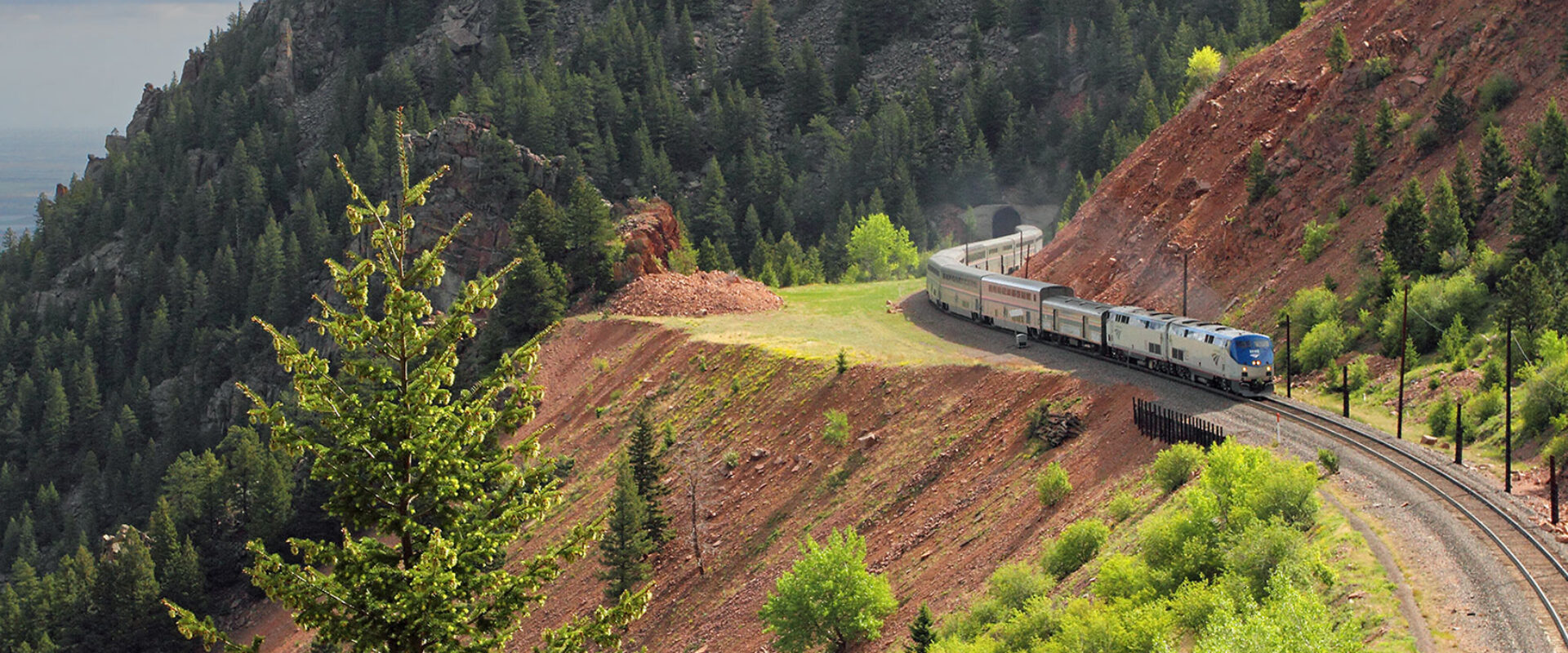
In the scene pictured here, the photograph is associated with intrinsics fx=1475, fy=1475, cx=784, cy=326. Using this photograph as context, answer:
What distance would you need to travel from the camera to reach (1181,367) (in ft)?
185

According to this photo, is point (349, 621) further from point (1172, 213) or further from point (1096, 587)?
point (1172, 213)

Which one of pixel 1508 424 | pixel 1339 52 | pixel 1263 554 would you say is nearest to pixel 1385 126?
pixel 1339 52

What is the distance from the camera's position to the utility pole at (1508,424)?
3994 cm

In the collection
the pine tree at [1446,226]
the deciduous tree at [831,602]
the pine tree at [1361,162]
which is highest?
the pine tree at [1361,162]

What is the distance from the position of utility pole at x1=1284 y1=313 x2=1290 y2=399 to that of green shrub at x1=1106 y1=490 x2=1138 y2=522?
11336 millimetres

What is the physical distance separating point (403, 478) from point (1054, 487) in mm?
32873

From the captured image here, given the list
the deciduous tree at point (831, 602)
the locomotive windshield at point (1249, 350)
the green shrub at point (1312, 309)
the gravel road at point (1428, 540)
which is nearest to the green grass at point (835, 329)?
the gravel road at point (1428, 540)

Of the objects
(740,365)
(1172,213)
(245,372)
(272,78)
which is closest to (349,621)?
(740,365)

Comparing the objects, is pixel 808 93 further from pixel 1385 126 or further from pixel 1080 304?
pixel 1080 304

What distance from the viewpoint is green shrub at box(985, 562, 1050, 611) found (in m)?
41.3

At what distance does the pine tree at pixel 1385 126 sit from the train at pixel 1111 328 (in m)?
13.2

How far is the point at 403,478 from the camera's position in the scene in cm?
1920

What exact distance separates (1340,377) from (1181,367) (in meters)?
5.70

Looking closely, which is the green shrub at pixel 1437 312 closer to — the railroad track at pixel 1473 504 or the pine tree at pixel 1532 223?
the pine tree at pixel 1532 223
